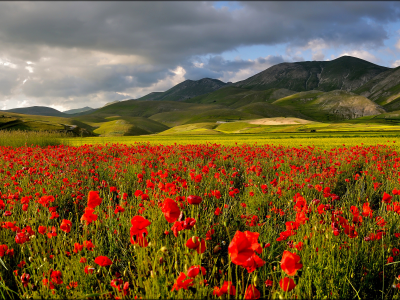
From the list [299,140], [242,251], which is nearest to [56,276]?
[242,251]

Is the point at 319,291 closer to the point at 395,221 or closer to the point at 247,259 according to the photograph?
the point at 247,259

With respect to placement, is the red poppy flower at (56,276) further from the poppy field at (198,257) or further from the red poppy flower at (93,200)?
the red poppy flower at (93,200)

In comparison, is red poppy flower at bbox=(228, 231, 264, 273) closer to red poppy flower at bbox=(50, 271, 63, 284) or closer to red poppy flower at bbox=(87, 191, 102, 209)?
red poppy flower at bbox=(87, 191, 102, 209)

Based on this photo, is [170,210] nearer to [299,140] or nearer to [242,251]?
[242,251]

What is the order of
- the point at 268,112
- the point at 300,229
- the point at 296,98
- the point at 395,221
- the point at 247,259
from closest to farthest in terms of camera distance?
the point at 247,259
the point at 300,229
the point at 395,221
the point at 268,112
the point at 296,98

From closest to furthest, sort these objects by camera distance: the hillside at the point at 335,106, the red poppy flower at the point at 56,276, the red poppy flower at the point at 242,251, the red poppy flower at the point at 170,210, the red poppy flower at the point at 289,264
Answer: the red poppy flower at the point at 242,251 < the red poppy flower at the point at 289,264 < the red poppy flower at the point at 170,210 < the red poppy flower at the point at 56,276 < the hillside at the point at 335,106

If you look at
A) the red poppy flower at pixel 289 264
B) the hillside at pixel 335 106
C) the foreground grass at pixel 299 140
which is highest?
the hillside at pixel 335 106

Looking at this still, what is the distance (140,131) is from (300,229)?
89.8m

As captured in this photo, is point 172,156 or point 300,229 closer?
point 300,229

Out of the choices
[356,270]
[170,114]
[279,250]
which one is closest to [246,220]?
[279,250]

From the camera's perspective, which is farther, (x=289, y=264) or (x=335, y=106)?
(x=335, y=106)

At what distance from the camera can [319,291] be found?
87.4 inches

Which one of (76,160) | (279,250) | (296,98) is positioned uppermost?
(296,98)

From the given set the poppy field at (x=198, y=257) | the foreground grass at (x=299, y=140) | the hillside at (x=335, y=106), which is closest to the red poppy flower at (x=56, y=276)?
the poppy field at (x=198, y=257)
